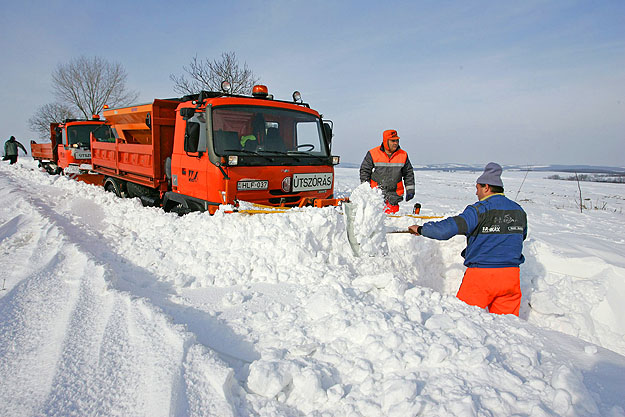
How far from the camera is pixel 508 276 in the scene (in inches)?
128

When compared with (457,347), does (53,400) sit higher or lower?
lower

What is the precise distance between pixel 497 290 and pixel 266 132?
3693 millimetres

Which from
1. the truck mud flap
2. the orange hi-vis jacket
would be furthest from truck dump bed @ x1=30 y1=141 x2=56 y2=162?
the orange hi-vis jacket

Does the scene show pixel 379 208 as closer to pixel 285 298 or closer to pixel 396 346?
pixel 285 298

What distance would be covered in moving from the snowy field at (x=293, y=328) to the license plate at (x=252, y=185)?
2.03ft

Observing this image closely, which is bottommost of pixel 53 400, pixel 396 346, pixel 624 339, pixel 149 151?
pixel 624 339

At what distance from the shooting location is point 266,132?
524 cm

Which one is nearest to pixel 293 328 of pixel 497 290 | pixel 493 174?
pixel 497 290

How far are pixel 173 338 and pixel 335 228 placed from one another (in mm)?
2079

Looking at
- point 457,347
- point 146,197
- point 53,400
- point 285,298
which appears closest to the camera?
point 53,400

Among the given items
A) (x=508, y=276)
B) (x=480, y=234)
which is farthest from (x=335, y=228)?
(x=508, y=276)

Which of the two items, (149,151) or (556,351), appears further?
(149,151)

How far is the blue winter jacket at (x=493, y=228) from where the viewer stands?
3.22 m

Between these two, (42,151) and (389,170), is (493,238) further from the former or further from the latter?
(42,151)
